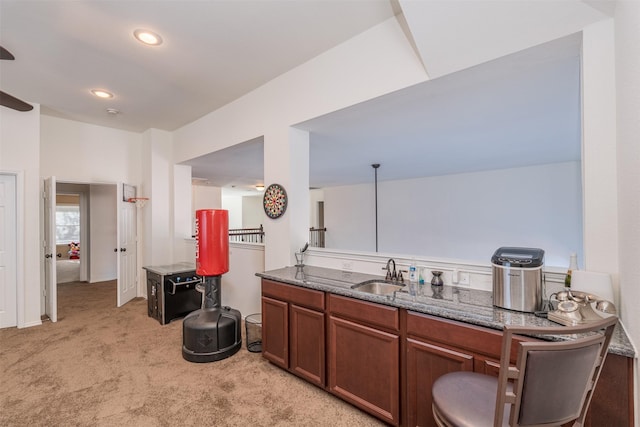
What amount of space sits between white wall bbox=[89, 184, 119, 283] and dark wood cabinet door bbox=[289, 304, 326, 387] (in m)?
5.70

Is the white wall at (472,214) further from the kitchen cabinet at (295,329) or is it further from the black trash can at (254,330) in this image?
the black trash can at (254,330)

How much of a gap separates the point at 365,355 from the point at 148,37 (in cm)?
304

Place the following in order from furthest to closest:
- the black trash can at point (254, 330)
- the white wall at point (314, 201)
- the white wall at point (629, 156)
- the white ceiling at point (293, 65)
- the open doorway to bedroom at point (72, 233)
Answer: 1. the white wall at point (314, 201)
2. the open doorway to bedroom at point (72, 233)
3. the black trash can at point (254, 330)
4. the white ceiling at point (293, 65)
5. the white wall at point (629, 156)

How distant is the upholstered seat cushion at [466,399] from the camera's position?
1139 millimetres

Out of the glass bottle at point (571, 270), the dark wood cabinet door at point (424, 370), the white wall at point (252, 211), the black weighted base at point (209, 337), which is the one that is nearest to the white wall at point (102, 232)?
the black weighted base at point (209, 337)

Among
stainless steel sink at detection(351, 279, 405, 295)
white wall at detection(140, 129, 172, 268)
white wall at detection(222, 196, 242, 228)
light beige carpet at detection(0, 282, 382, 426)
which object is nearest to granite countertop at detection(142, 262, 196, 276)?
white wall at detection(140, 129, 172, 268)

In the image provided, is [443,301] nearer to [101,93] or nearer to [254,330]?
[254,330]

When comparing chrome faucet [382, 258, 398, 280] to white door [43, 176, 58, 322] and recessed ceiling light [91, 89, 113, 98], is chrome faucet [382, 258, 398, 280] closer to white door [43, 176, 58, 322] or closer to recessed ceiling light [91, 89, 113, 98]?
recessed ceiling light [91, 89, 113, 98]

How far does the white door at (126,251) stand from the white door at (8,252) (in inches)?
44.4

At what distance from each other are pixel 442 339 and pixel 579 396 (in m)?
0.67

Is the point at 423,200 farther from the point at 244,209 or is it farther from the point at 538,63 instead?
the point at 244,209

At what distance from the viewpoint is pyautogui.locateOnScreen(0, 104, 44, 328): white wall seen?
3.74 metres

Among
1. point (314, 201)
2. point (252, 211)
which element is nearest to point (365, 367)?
point (314, 201)

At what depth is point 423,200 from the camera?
7352 mm
